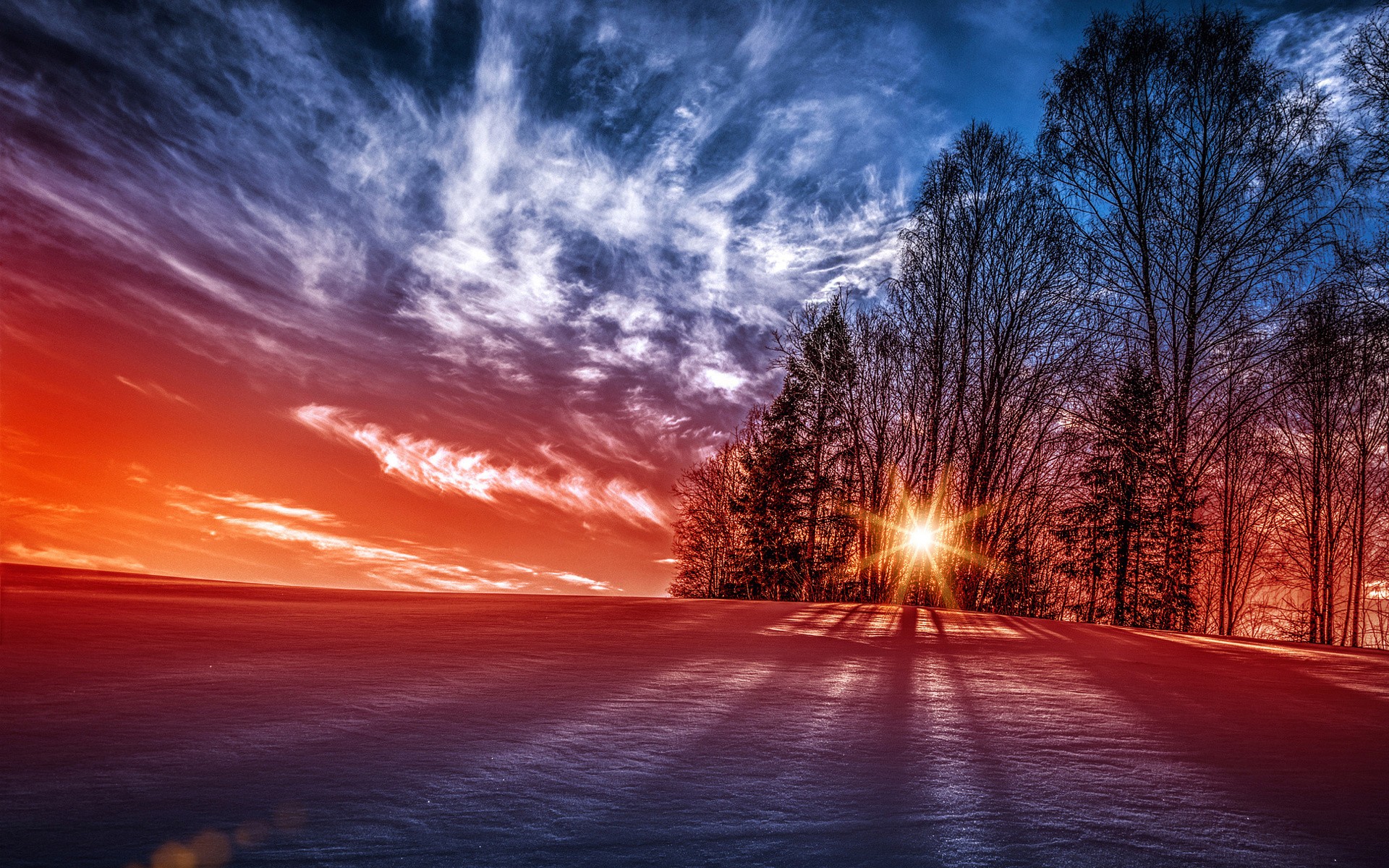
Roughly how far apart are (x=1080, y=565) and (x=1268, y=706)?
622 inches

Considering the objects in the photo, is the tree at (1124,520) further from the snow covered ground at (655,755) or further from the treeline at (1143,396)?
the snow covered ground at (655,755)

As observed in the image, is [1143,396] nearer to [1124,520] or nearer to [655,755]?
[1124,520]

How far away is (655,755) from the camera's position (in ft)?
7.64

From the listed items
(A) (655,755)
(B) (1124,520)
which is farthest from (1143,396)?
(A) (655,755)

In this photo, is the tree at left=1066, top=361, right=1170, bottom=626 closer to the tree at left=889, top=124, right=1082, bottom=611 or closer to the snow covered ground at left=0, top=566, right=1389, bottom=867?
the tree at left=889, top=124, right=1082, bottom=611

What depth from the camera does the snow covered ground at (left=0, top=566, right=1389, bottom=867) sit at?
1.68m

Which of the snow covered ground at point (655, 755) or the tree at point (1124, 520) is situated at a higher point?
the tree at point (1124, 520)

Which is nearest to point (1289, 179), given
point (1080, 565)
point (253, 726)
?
point (1080, 565)

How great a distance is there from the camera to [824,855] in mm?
1644

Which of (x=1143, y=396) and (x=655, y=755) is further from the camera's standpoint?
(x=1143, y=396)

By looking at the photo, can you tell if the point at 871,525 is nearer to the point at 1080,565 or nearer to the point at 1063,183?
the point at 1080,565

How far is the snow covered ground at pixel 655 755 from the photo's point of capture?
5.53 ft

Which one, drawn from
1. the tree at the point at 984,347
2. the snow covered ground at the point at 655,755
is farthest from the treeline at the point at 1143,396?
the snow covered ground at the point at 655,755

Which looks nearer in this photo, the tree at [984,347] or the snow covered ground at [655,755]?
the snow covered ground at [655,755]
